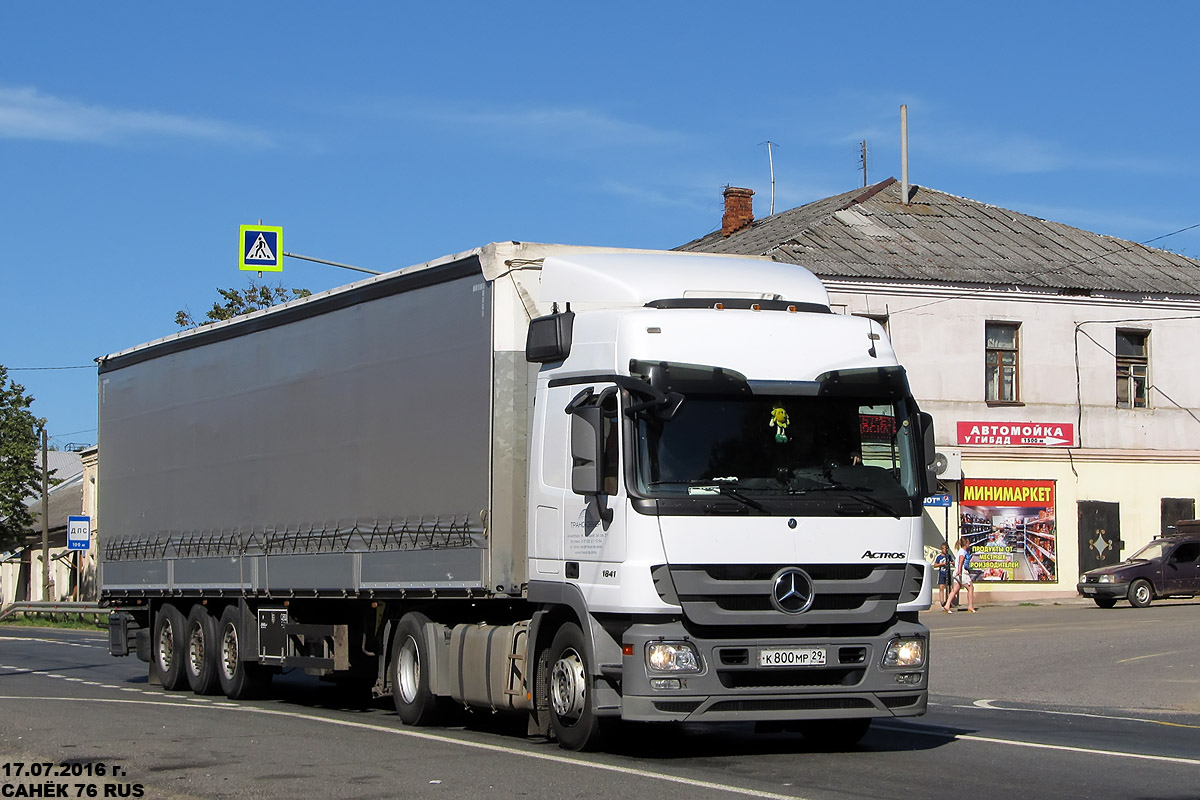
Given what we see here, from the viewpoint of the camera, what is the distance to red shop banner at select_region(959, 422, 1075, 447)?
40062 mm

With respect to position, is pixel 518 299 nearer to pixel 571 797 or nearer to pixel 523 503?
pixel 523 503

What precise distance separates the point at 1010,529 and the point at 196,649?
25.4 meters

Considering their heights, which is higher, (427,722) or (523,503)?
(523,503)

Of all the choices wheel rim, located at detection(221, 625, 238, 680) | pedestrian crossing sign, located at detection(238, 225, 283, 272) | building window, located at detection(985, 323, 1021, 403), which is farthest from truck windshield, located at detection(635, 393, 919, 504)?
building window, located at detection(985, 323, 1021, 403)

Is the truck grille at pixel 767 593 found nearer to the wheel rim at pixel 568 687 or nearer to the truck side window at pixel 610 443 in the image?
the truck side window at pixel 610 443

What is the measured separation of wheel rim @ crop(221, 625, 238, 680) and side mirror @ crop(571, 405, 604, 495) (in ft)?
26.1

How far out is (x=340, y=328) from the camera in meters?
16.2

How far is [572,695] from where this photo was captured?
12031 mm

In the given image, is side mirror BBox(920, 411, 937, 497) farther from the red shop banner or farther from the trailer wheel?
the red shop banner

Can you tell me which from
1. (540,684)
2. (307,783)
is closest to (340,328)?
(540,684)

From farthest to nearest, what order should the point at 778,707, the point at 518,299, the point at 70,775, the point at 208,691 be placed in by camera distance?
the point at 208,691 < the point at 518,299 < the point at 778,707 < the point at 70,775

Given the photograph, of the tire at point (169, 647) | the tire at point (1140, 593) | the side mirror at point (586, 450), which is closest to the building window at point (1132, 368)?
the tire at point (1140, 593)

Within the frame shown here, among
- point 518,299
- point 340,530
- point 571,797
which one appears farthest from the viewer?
point 340,530

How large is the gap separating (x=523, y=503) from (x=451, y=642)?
167 centimetres
